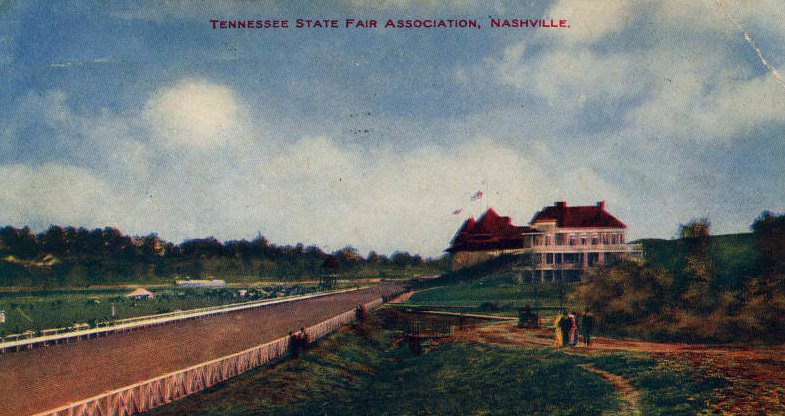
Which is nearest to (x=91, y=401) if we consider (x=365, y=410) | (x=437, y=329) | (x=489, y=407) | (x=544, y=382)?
(x=365, y=410)

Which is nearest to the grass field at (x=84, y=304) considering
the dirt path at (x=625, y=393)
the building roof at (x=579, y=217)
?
the dirt path at (x=625, y=393)

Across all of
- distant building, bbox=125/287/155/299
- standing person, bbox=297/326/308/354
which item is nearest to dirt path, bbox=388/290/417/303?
standing person, bbox=297/326/308/354

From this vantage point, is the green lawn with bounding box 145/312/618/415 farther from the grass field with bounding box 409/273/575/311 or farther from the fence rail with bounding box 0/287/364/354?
the grass field with bounding box 409/273/575/311

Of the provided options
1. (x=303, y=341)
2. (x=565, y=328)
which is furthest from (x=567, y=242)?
(x=303, y=341)

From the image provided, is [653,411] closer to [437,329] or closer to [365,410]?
[365,410]

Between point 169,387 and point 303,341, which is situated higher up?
point 303,341

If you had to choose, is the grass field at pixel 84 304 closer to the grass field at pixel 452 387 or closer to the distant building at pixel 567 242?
the grass field at pixel 452 387

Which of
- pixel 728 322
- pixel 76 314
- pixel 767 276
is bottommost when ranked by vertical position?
pixel 76 314

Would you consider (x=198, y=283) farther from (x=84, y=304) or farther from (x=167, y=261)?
(x=84, y=304)
